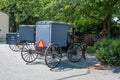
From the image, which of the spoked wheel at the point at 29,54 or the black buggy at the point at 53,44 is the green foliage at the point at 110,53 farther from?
the spoked wheel at the point at 29,54

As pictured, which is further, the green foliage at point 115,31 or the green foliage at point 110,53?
the green foliage at point 115,31

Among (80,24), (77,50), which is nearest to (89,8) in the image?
(77,50)

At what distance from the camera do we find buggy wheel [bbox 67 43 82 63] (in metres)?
13.9

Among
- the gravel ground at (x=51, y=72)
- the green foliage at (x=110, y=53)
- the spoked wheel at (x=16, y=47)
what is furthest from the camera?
the spoked wheel at (x=16, y=47)

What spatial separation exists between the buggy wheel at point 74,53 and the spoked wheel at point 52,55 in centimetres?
119

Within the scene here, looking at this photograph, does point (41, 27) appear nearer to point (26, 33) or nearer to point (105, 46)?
point (105, 46)

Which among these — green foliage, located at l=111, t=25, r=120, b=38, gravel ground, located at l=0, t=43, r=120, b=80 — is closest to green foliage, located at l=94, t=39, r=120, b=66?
gravel ground, located at l=0, t=43, r=120, b=80

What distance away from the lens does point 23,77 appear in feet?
33.2

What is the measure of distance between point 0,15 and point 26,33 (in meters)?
22.1

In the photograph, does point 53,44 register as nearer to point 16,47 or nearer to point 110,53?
point 110,53

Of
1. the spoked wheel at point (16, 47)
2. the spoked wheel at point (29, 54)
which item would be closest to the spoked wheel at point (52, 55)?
the spoked wheel at point (29, 54)

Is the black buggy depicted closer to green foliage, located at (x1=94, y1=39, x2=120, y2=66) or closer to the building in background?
green foliage, located at (x1=94, y1=39, x2=120, y2=66)

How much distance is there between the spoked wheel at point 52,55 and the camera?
12.3 m

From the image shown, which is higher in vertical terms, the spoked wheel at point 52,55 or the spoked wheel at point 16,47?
the spoked wheel at point 52,55
